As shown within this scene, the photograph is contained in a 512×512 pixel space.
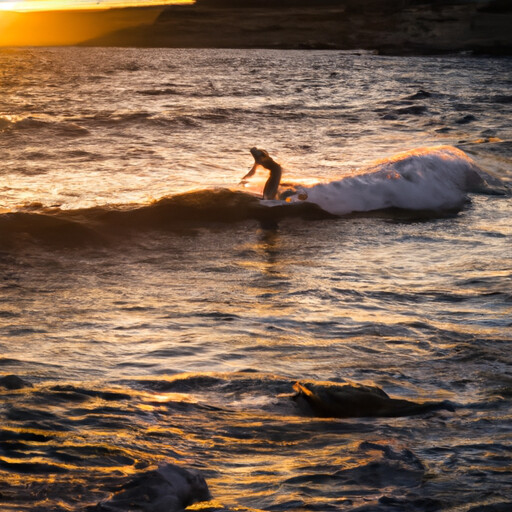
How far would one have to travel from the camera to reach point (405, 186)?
10469mm

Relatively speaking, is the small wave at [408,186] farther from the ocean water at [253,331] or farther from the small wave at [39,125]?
the small wave at [39,125]

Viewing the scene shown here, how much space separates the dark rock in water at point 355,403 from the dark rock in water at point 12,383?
1372 mm

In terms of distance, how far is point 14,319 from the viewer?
5625 mm

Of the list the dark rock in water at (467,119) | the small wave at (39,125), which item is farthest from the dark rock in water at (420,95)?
the small wave at (39,125)

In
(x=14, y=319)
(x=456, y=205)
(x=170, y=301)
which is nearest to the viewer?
(x=14, y=319)

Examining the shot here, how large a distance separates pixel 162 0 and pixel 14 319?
83.1m

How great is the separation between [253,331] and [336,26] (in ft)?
203

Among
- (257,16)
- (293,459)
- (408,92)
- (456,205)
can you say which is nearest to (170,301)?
(293,459)

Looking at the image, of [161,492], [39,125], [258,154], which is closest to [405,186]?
[258,154]

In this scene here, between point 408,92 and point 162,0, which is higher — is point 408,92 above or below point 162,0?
below

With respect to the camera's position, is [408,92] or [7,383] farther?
[408,92]

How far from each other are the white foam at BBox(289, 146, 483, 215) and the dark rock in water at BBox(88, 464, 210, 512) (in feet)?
21.7

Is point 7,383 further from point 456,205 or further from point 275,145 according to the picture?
point 275,145

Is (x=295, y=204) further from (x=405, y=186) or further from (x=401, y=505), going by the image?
(x=401, y=505)
